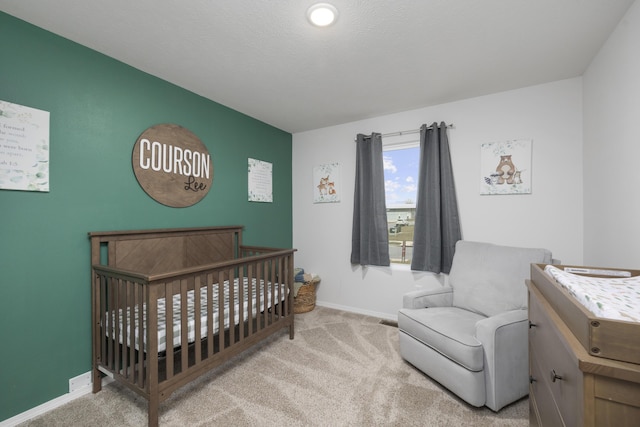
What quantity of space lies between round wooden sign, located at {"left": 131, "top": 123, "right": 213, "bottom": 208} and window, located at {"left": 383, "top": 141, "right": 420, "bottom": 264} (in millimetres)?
1961

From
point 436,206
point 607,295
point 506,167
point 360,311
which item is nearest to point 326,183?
point 436,206

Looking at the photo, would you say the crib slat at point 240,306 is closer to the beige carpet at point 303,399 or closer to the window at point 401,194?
the beige carpet at point 303,399

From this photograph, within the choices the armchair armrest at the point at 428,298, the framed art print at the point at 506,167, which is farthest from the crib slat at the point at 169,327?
the framed art print at the point at 506,167

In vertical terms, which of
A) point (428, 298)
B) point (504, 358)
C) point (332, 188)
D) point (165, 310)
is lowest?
point (504, 358)

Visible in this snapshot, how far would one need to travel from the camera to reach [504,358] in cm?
157

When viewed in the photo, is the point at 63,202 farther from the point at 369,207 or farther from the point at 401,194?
the point at 401,194

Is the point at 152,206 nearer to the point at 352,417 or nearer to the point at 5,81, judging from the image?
the point at 5,81

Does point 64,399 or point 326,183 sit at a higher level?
point 326,183

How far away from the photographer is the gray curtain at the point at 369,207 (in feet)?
10.0

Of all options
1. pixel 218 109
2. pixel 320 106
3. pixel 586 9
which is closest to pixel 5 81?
pixel 218 109

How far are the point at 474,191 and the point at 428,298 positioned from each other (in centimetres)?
118

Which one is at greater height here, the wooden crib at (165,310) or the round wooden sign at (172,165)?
A: the round wooden sign at (172,165)

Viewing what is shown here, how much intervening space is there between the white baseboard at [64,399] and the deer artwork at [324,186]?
2634 mm

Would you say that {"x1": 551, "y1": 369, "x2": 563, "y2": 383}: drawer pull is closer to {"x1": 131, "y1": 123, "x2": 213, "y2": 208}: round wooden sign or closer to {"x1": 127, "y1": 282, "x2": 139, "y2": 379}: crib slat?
{"x1": 127, "y1": 282, "x2": 139, "y2": 379}: crib slat
